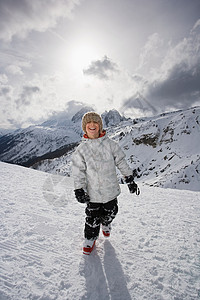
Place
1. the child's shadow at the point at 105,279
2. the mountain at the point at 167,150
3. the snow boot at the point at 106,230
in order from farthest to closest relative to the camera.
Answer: the mountain at the point at 167,150 → the snow boot at the point at 106,230 → the child's shadow at the point at 105,279

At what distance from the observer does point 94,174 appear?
2.49m

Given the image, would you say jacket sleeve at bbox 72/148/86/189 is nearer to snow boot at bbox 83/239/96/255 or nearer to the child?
the child

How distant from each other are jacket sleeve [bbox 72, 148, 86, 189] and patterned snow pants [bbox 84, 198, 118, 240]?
381 mm

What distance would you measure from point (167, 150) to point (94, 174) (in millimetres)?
29873

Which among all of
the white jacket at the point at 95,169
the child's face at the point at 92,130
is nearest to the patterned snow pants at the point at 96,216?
the white jacket at the point at 95,169

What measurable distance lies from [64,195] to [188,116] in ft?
119

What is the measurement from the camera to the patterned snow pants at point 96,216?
2493mm

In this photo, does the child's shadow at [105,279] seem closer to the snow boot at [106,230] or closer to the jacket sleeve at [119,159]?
the snow boot at [106,230]

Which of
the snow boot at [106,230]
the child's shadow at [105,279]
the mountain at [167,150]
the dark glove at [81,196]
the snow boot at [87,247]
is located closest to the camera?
the child's shadow at [105,279]

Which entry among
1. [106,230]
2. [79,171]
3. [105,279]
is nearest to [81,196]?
[79,171]

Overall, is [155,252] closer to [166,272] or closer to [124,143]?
[166,272]

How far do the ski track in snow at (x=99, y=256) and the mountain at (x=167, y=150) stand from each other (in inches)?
680

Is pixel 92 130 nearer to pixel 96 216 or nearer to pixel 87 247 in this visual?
pixel 96 216

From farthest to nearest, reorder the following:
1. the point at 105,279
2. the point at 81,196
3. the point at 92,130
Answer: the point at 92,130 < the point at 81,196 < the point at 105,279
